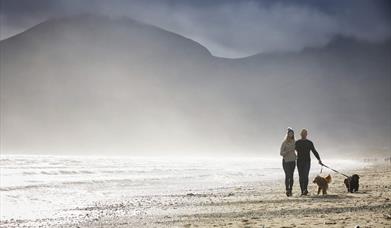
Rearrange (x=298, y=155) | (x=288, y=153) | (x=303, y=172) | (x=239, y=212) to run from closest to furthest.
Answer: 1. (x=239, y=212)
2. (x=303, y=172)
3. (x=288, y=153)
4. (x=298, y=155)

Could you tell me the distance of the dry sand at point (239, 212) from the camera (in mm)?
11021

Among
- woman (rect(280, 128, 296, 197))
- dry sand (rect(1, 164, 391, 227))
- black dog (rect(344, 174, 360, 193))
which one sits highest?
woman (rect(280, 128, 296, 197))

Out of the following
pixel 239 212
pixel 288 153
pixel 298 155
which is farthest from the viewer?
pixel 298 155

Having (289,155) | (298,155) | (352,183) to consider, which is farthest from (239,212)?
(352,183)

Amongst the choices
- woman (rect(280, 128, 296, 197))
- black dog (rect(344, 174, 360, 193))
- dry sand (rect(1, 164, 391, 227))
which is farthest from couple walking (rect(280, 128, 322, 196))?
black dog (rect(344, 174, 360, 193))

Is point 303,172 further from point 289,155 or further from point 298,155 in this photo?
point 289,155

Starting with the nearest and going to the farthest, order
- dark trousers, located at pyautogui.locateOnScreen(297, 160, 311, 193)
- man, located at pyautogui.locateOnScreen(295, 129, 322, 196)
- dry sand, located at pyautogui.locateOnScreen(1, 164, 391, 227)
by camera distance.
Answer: dry sand, located at pyautogui.locateOnScreen(1, 164, 391, 227)
dark trousers, located at pyautogui.locateOnScreen(297, 160, 311, 193)
man, located at pyautogui.locateOnScreen(295, 129, 322, 196)

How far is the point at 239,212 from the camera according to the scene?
1314 cm

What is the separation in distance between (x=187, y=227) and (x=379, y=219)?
3888 millimetres

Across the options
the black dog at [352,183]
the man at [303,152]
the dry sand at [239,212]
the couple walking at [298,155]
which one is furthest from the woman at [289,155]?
the black dog at [352,183]

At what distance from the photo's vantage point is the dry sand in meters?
11.0

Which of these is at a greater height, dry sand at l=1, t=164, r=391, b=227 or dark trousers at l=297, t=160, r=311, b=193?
dark trousers at l=297, t=160, r=311, b=193

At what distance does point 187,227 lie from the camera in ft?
36.3

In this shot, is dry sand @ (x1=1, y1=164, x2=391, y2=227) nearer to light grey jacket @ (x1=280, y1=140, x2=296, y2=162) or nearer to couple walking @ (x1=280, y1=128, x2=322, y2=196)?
couple walking @ (x1=280, y1=128, x2=322, y2=196)
